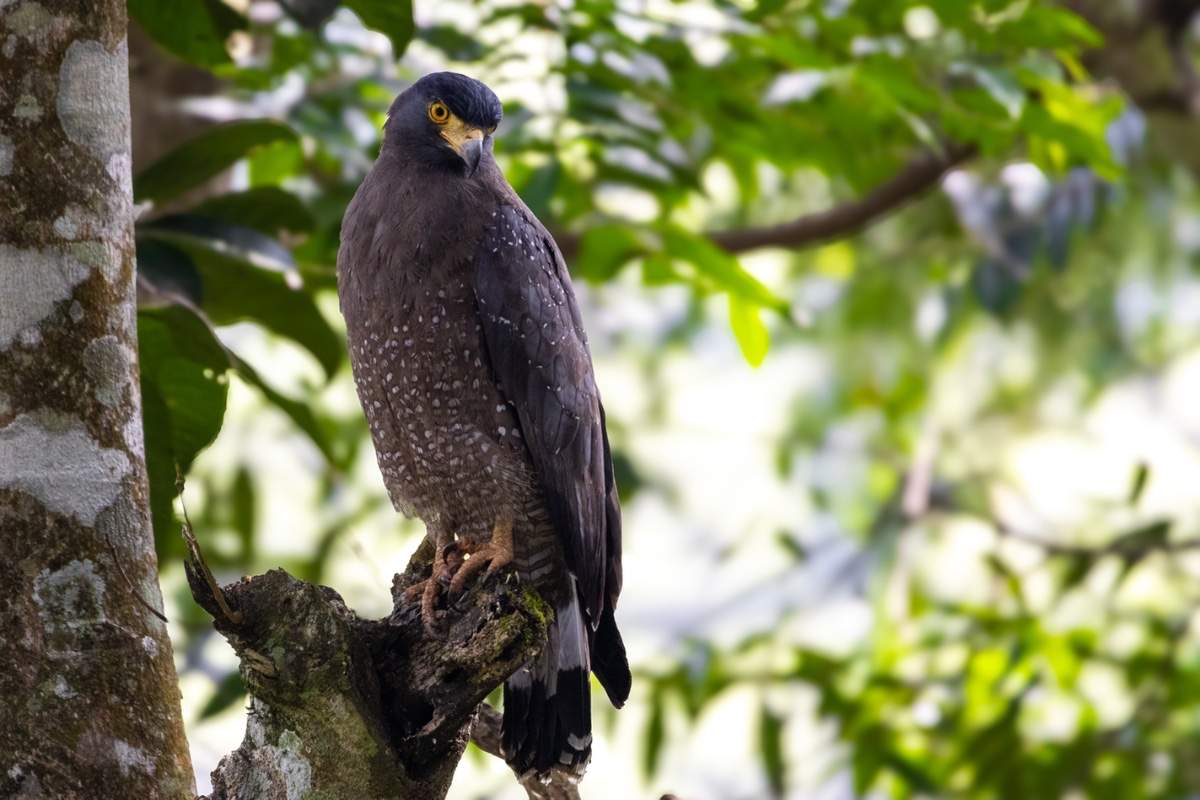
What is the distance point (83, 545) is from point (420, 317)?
116 centimetres

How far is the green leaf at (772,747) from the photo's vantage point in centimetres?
623

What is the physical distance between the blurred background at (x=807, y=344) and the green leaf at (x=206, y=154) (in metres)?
0.01

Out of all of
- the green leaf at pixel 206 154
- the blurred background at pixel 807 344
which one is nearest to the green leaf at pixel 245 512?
the blurred background at pixel 807 344

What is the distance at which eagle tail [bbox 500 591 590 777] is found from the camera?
347cm

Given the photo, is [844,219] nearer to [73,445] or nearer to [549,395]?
[549,395]

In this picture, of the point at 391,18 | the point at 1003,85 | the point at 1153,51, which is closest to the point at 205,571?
the point at 391,18

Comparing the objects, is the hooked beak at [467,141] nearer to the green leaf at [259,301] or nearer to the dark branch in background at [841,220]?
the green leaf at [259,301]

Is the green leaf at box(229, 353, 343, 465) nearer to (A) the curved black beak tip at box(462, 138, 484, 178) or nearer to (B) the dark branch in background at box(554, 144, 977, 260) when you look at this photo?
(A) the curved black beak tip at box(462, 138, 484, 178)

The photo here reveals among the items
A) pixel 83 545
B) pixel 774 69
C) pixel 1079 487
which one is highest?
pixel 1079 487

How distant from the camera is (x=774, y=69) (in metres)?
4.96

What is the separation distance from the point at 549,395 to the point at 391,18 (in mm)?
1081

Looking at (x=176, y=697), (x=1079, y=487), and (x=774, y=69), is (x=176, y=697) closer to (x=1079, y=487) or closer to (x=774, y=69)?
(x=774, y=69)

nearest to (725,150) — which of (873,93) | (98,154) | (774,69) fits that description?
(774,69)

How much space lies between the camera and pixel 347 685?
2570 mm
